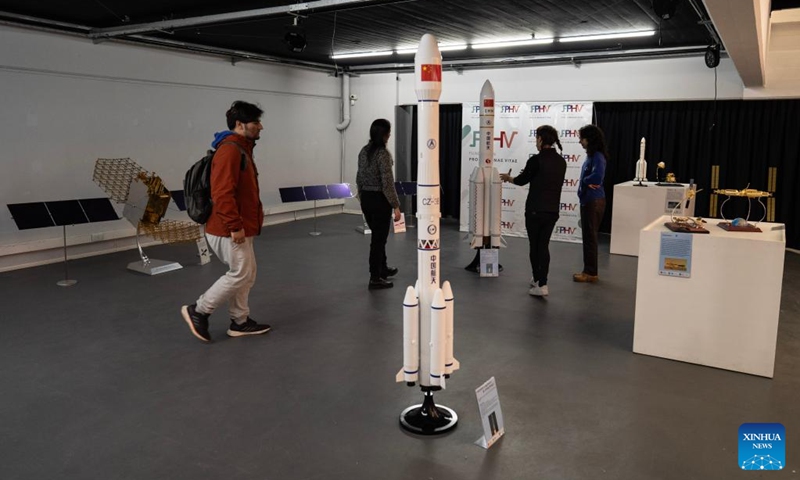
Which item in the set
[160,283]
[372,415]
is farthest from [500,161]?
[372,415]

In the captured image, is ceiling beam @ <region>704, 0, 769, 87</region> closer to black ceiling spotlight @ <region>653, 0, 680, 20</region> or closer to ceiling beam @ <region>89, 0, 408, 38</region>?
black ceiling spotlight @ <region>653, 0, 680, 20</region>

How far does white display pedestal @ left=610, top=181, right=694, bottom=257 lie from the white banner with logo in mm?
1031

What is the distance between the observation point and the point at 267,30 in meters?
7.47

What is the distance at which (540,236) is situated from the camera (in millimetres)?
5332

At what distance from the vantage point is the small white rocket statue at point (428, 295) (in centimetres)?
284

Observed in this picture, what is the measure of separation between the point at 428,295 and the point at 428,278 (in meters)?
0.09

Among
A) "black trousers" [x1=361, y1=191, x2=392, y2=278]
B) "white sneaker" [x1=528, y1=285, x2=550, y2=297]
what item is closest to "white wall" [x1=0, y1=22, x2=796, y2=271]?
"black trousers" [x1=361, y1=191, x2=392, y2=278]

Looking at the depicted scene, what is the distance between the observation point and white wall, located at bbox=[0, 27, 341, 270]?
6.61m

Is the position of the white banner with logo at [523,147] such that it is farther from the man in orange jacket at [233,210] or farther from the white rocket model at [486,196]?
the man in orange jacket at [233,210]

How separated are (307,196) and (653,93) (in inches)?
215

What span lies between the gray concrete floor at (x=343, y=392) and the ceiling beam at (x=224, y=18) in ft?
8.86

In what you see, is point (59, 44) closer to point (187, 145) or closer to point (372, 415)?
point (187, 145)

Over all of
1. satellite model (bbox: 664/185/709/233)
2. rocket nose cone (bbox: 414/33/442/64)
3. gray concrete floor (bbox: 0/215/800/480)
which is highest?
rocket nose cone (bbox: 414/33/442/64)

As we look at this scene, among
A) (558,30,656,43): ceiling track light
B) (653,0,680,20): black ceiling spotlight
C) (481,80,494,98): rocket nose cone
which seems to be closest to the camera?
(653,0,680,20): black ceiling spotlight
